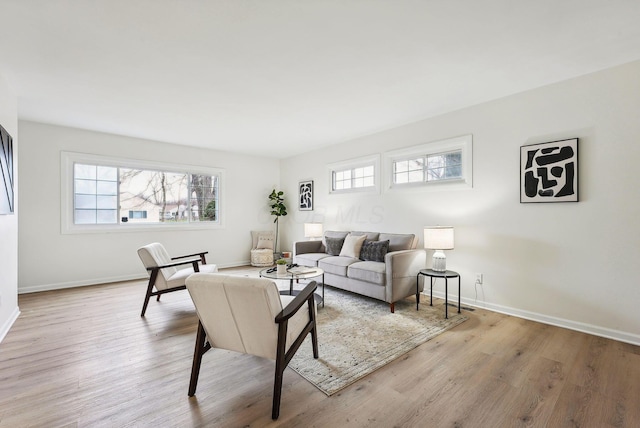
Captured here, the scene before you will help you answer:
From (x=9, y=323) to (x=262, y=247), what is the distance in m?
3.95

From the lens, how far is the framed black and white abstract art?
2635 millimetres

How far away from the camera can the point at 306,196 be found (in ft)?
20.3

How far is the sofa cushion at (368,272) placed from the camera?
11.2 ft

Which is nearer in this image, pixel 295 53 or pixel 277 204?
pixel 295 53

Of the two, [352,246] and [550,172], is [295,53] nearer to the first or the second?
[352,246]

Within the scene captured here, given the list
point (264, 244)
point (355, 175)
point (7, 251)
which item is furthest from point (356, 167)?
point (7, 251)

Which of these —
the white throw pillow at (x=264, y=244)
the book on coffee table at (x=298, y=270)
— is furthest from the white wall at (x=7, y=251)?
the white throw pillow at (x=264, y=244)

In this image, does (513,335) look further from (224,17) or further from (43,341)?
(43,341)

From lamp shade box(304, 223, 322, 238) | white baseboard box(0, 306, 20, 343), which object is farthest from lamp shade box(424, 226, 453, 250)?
white baseboard box(0, 306, 20, 343)

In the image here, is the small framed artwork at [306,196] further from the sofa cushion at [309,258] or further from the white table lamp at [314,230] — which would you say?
the sofa cushion at [309,258]

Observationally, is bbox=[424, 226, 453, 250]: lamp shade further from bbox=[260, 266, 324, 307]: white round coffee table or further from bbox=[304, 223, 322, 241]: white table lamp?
bbox=[304, 223, 322, 241]: white table lamp

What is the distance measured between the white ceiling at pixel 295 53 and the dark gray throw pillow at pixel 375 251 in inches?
73.0

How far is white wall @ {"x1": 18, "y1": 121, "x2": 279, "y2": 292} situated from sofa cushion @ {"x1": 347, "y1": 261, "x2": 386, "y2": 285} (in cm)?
345

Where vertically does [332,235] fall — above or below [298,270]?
above
